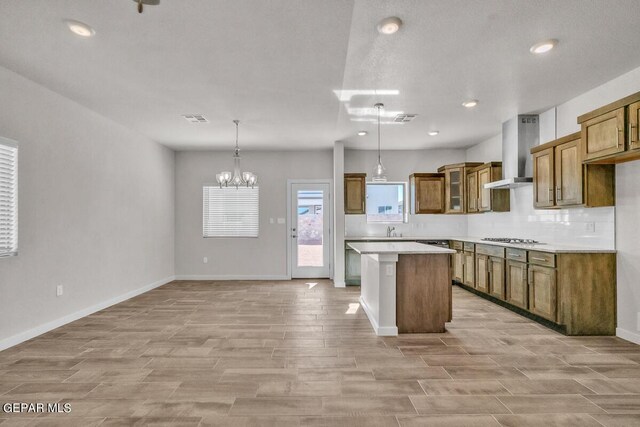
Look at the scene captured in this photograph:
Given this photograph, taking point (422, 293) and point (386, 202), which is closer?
point (422, 293)

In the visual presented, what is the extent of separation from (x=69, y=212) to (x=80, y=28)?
2.44 m

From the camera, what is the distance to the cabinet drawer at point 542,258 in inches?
145

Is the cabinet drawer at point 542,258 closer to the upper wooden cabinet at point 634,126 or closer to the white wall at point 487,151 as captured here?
the upper wooden cabinet at point 634,126

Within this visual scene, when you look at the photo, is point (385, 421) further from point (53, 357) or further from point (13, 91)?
point (13, 91)

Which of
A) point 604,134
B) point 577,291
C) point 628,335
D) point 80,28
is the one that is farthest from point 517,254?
point 80,28

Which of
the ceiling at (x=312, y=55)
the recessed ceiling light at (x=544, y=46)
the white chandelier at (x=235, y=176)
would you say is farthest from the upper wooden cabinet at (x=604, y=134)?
the white chandelier at (x=235, y=176)

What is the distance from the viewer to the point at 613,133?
316cm

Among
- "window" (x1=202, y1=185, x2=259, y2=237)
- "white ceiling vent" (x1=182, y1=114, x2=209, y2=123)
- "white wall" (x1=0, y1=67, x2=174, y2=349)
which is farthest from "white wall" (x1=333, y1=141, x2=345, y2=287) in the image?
"white wall" (x1=0, y1=67, x2=174, y2=349)

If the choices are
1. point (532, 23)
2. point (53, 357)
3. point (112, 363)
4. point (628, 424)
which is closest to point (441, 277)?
point (628, 424)

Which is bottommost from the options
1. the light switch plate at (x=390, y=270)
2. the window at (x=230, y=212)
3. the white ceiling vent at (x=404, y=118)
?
the light switch plate at (x=390, y=270)

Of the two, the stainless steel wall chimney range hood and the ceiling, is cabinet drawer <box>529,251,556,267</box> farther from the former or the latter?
the ceiling

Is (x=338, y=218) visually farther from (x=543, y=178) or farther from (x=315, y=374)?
(x=315, y=374)

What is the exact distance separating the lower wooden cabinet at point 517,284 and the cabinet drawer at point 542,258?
172mm

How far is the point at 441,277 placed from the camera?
3770 millimetres
